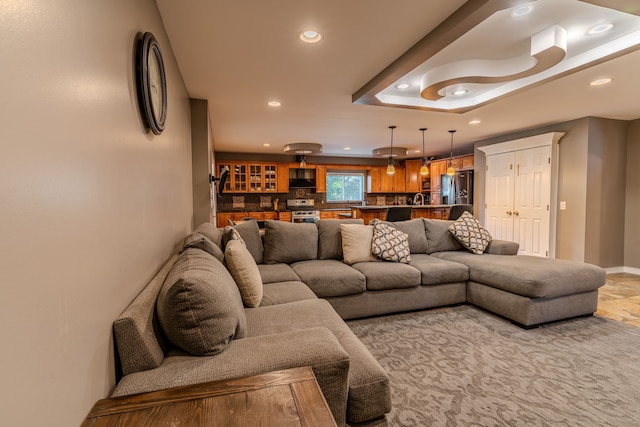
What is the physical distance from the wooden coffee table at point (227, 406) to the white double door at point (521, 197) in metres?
5.63

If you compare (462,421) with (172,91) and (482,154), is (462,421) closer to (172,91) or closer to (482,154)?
(172,91)

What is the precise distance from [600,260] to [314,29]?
559 centimetres

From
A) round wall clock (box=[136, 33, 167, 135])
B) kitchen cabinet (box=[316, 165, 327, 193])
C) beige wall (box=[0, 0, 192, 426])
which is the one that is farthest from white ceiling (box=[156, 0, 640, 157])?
kitchen cabinet (box=[316, 165, 327, 193])

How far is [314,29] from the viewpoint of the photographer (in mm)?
2092

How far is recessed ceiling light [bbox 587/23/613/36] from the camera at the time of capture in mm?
2220

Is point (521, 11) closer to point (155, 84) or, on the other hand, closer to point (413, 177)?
point (155, 84)

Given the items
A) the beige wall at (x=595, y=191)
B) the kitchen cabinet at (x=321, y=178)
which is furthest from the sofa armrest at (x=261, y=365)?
the kitchen cabinet at (x=321, y=178)

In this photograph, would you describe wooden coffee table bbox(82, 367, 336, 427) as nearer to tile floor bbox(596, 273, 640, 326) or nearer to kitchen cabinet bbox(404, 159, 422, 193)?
tile floor bbox(596, 273, 640, 326)

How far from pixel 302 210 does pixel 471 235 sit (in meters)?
5.10

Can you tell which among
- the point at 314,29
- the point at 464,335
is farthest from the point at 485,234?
the point at 314,29

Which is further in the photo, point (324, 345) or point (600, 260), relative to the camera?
point (600, 260)

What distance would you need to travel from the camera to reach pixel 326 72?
2.79 m

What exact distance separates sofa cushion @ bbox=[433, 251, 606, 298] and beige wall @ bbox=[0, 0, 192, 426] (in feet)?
9.80

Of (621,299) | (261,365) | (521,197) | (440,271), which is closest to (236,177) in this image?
(440,271)
